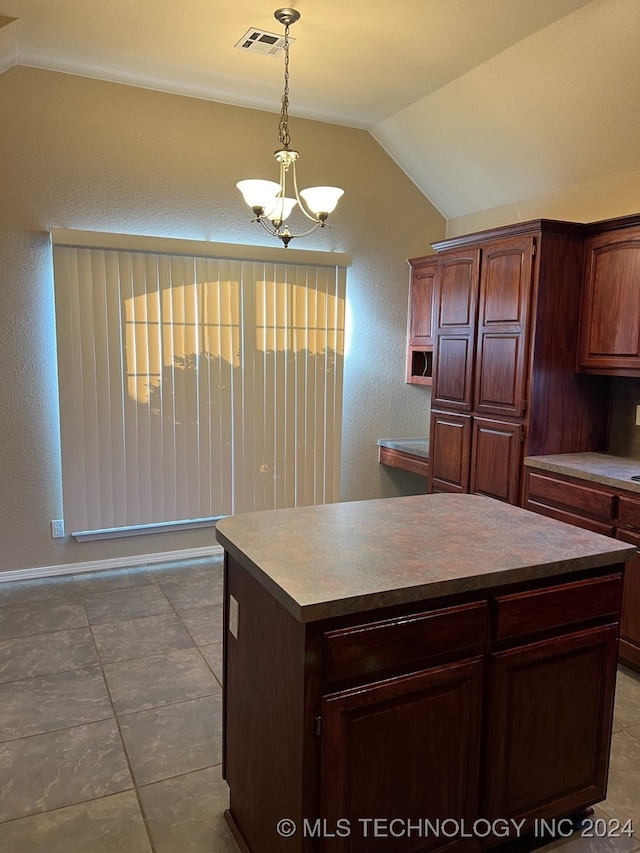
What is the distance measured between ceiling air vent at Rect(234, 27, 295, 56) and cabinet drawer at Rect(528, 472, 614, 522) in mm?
2660

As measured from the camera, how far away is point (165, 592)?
3.69 metres

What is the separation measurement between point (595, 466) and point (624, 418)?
0.57 metres

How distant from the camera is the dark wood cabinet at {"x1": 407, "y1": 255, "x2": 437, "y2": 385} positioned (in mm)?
4520

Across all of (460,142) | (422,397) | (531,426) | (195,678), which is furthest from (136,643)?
(460,142)

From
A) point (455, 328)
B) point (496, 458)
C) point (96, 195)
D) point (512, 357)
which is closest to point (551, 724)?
point (496, 458)

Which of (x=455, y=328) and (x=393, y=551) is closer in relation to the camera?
Answer: (x=393, y=551)

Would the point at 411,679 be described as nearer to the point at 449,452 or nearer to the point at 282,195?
the point at 282,195

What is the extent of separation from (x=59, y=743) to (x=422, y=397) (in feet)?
11.5

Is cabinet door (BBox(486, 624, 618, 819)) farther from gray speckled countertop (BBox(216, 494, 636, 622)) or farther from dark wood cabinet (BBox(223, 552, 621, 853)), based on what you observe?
gray speckled countertop (BBox(216, 494, 636, 622))

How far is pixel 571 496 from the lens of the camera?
10.2 feet

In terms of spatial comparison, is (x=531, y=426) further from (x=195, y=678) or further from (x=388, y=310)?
(x=195, y=678)

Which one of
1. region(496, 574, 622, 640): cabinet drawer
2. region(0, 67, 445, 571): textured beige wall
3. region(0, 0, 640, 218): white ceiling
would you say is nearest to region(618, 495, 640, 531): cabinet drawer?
region(496, 574, 622, 640): cabinet drawer

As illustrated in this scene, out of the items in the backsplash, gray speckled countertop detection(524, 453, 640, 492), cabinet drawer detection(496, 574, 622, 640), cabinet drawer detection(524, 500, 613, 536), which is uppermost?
the backsplash

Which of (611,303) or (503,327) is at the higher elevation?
(611,303)
